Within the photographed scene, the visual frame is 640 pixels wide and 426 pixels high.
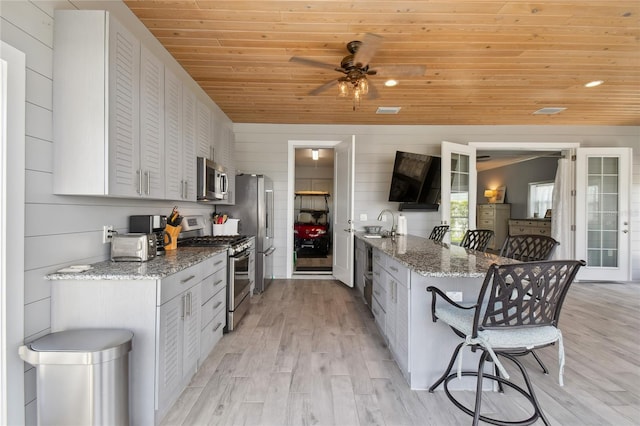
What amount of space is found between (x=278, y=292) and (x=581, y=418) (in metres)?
3.27

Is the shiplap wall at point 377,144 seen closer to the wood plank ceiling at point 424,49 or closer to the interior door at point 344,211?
the interior door at point 344,211

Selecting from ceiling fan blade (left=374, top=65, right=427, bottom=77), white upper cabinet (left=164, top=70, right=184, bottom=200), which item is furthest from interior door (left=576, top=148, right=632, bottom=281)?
white upper cabinet (left=164, top=70, right=184, bottom=200)

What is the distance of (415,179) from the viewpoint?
469cm

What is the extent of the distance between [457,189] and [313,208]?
4.99 metres

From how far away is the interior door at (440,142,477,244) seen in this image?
4.59 metres

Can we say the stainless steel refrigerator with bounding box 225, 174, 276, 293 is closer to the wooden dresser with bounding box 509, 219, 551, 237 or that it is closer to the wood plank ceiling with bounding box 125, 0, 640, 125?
the wood plank ceiling with bounding box 125, 0, 640, 125

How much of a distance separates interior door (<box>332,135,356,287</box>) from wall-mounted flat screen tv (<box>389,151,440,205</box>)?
84cm

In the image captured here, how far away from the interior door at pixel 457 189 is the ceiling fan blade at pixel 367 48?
260 cm

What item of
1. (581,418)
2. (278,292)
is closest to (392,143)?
(278,292)

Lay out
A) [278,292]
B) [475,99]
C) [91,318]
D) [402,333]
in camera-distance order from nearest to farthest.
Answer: [91,318]
[402,333]
[475,99]
[278,292]

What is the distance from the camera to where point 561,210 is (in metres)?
5.25

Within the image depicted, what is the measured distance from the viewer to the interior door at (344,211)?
13.7 feet

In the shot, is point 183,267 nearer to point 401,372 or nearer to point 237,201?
point 401,372

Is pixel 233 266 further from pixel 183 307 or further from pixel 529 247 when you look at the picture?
pixel 529 247
